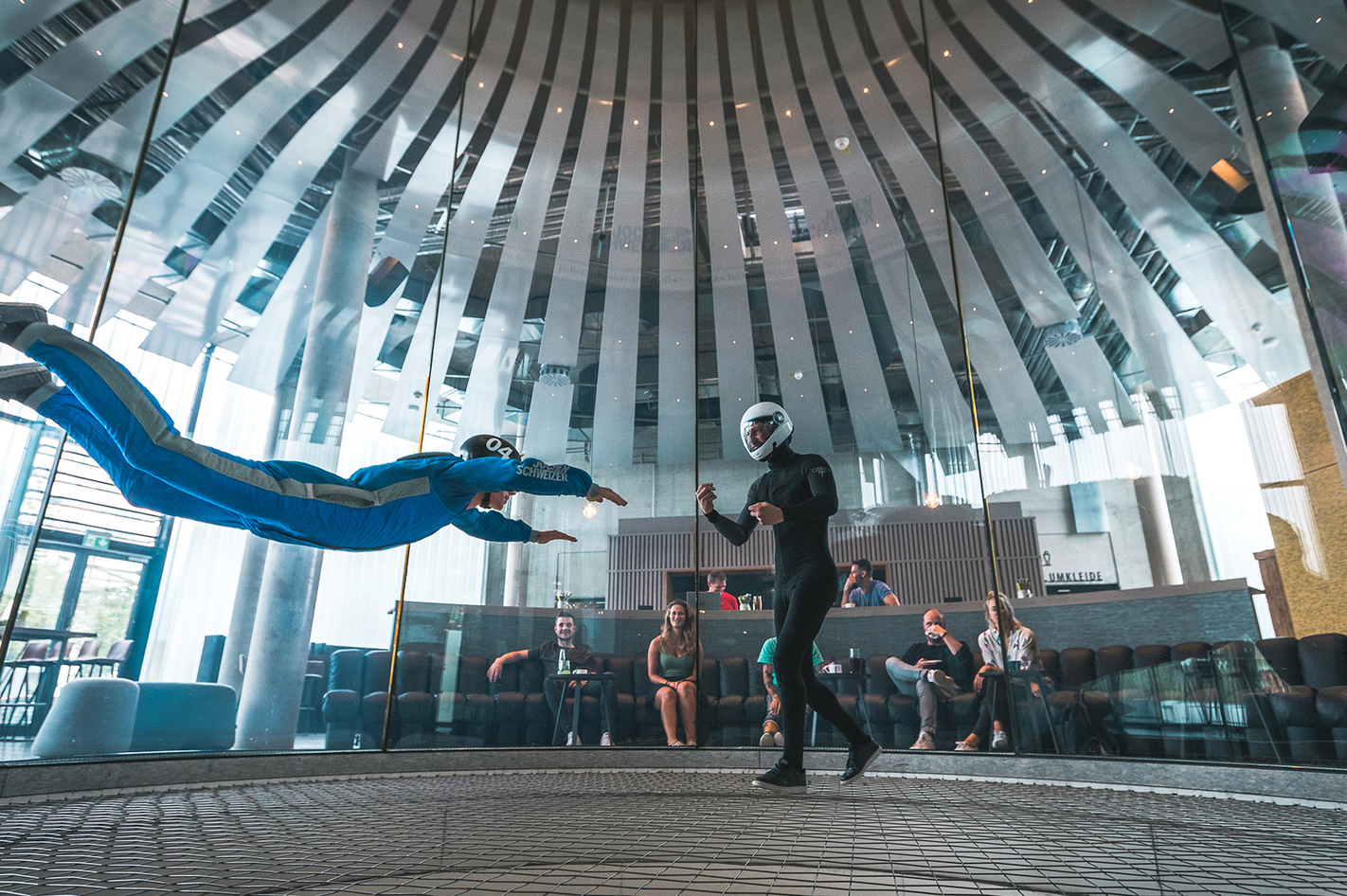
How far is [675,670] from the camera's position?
181 inches

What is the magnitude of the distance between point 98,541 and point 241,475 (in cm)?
390

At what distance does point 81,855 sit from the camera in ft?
5.79

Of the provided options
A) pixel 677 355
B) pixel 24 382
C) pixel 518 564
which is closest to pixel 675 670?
pixel 518 564

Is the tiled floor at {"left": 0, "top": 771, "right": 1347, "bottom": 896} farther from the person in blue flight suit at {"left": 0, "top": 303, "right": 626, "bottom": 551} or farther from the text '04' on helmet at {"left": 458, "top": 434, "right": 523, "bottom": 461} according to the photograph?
the text '04' on helmet at {"left": 458, "top": 434, "right": 523, "bottom": 461}

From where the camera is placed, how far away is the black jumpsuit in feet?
10.1

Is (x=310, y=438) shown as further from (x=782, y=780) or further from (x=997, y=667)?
(x=997, y=667)

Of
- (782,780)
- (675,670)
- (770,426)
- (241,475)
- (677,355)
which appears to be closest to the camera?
(241,475)

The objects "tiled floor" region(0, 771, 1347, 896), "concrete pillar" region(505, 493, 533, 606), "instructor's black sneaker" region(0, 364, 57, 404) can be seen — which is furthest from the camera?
"concrete pillar" region(505, 493, 533, 606)

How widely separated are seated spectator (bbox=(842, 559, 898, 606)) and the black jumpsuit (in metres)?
1.53

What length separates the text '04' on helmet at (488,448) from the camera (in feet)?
11.4

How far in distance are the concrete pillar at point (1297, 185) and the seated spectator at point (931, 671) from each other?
2034mm

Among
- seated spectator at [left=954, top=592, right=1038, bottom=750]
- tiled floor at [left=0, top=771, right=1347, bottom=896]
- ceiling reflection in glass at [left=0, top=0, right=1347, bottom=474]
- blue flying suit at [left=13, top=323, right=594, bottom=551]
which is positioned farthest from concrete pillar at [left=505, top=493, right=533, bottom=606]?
seated spectator at [left=954, top=592, right=1038, bottom=750]

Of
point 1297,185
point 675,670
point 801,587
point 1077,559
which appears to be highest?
point 1297,185

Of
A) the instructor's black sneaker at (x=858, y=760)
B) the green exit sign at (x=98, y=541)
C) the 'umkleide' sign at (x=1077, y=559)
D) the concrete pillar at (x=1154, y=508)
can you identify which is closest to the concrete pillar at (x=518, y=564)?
the instructor's black sneaker at (x=858, y=760)
